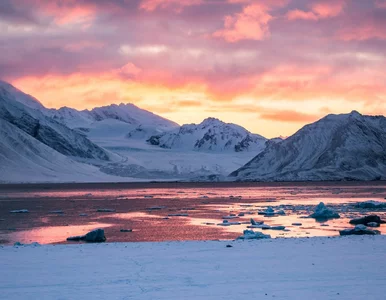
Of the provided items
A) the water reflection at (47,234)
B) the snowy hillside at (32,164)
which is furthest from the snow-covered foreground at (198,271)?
the snowy hillside at (32,164)

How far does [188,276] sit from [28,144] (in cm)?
15250

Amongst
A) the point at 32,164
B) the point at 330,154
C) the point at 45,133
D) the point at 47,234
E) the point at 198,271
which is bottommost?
the point at 47,234

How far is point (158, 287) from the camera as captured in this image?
40.5 feet

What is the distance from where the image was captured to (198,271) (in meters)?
14.2

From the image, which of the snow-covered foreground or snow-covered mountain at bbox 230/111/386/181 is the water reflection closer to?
the snow-covered foreground

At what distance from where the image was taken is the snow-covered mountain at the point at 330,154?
434 feet

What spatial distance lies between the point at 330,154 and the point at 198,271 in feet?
406

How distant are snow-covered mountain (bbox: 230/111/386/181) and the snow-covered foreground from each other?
114222mm

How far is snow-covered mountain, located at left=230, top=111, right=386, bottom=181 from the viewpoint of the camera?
132375 mm

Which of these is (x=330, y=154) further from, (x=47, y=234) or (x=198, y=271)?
(x=198, y=271)

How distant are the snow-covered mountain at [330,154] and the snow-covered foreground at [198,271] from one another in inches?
4497

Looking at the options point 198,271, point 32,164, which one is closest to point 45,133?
point 32,164

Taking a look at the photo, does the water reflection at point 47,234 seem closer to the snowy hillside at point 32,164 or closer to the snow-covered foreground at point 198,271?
the snow-covered foreground at point 198,271

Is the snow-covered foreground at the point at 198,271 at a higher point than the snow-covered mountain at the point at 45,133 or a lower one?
lower
